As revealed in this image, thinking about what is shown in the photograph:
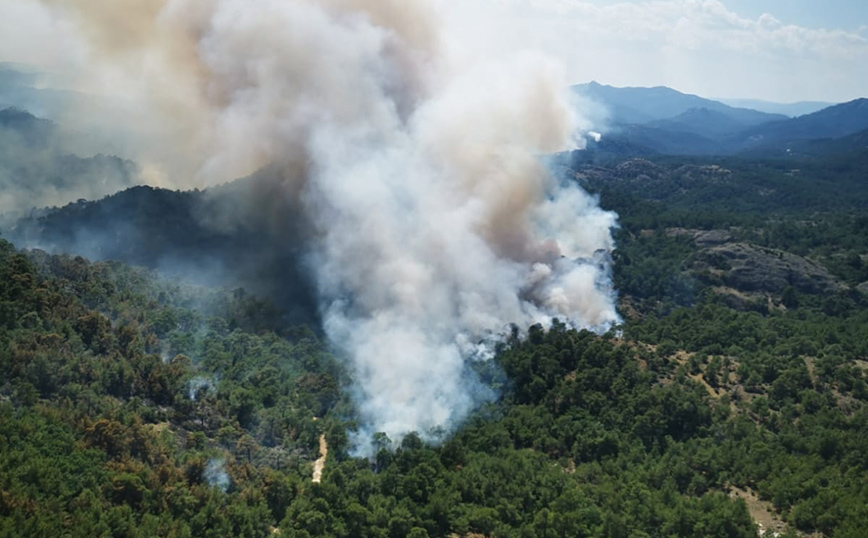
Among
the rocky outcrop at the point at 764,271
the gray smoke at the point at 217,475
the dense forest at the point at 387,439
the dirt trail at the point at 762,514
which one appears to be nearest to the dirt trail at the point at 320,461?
the dense forest at the point at 387,439

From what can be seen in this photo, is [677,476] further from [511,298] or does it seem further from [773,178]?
[773,178]

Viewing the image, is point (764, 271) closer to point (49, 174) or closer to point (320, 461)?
point (320, 461)

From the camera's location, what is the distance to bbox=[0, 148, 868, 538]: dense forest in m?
26.3

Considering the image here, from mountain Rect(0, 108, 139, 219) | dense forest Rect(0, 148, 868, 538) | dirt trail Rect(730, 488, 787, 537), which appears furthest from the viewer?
mountain Rect(0, 108, 139, 219)

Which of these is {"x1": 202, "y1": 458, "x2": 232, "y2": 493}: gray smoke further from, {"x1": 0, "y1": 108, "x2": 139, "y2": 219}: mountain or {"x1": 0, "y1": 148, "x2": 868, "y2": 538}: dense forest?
{"x1": 0, "y1": 108, "x2": 139, "y2": 219}: mountain

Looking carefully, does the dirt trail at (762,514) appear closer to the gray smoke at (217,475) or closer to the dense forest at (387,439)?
the dense forest at (387,439)

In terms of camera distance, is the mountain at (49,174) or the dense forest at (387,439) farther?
the mountain at (49,174)

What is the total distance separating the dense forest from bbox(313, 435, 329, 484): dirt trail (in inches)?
21.4

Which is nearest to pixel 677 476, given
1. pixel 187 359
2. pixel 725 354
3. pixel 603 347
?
pixel 603 347

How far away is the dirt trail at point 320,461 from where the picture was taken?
31688 millimetres

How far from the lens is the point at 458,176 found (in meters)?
54.2

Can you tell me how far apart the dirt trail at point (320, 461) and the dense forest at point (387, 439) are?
54 cm

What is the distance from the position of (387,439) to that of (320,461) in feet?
11.8

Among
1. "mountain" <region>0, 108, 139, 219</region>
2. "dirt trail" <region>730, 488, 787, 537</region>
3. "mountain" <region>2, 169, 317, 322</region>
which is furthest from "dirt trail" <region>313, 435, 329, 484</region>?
"mountain" <region>0, 108, 139, 219</region>
